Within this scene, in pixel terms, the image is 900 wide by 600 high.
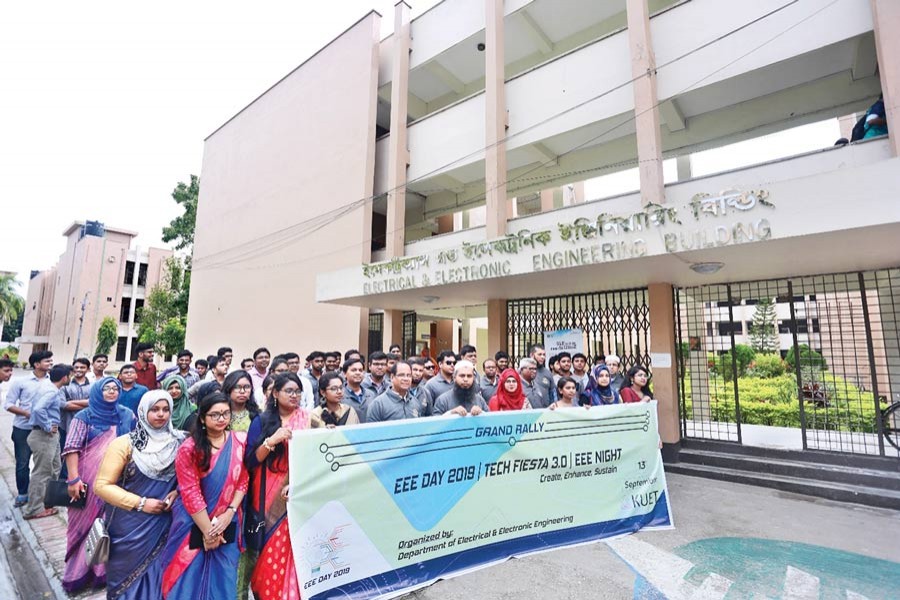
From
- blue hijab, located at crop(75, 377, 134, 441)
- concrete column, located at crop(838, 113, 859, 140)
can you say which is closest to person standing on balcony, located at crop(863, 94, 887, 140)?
concrete column, located at crop(838, 113, 859, 140)

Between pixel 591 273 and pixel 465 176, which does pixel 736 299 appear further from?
pixel 465 176

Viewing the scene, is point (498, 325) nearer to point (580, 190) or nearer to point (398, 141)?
point (398, 141)

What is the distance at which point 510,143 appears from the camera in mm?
8812

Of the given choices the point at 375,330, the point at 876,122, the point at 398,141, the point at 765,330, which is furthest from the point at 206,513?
the point at 765,330

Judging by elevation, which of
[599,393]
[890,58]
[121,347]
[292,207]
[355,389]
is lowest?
[599,393]

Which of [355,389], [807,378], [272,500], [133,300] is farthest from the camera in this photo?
[133,300]

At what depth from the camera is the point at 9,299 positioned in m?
36.7

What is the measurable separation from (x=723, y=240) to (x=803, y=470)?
10.3 ft

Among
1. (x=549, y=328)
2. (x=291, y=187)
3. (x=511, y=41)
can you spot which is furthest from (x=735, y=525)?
(x=291, y=187)

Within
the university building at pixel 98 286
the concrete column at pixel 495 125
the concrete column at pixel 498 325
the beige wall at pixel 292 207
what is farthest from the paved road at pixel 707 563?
the university building at pixel 98 286

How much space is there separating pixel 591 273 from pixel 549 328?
90.8 inches

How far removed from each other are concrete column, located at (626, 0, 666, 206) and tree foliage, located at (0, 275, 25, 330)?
47669mm

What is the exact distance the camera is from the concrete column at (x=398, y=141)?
10.3 m

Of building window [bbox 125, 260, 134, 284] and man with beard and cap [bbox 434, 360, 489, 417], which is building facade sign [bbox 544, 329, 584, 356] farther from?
building window [bbox 125, 260, 134, 284]
